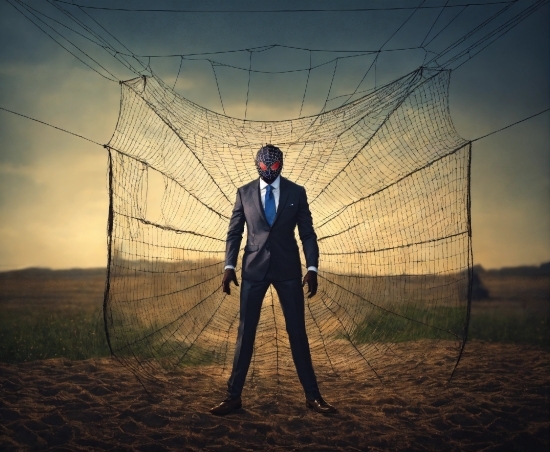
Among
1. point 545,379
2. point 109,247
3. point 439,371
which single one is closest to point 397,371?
point 439,371

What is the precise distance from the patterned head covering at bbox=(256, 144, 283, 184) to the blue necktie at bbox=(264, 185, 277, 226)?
135 mm

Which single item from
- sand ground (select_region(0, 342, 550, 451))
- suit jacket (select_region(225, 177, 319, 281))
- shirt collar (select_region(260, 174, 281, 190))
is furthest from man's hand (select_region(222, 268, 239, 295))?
sand ground (select_region(0, 342, 550, 451))

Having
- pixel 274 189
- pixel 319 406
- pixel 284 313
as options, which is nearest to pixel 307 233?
pixel 274 189

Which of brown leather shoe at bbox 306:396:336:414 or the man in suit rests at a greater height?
the man in suit

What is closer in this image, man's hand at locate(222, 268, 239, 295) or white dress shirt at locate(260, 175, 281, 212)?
man's hand at locate(222, 268, 239, 295)

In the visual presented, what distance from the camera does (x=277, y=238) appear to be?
563cm

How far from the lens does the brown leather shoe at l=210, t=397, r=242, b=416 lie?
5.93 m

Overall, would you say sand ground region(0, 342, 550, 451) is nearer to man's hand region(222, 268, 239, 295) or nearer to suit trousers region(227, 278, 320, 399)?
suit trousers region(227, 278, 320, 399)

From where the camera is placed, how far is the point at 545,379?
7.82 meters

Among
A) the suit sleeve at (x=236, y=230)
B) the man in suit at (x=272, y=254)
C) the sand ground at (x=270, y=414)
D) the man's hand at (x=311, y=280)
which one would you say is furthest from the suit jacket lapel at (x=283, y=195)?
the sand ground at (x=270, y=414)

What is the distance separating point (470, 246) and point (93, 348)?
6.39 metres

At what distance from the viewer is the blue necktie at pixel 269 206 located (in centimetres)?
568

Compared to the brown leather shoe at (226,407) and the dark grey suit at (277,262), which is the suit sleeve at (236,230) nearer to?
the dark grey suit at (277,262)

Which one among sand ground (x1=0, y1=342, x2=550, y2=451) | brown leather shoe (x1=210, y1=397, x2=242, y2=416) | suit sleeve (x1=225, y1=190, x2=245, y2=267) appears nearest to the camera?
sand ground (x1=0, y1=342, x2=550, y2=451)
